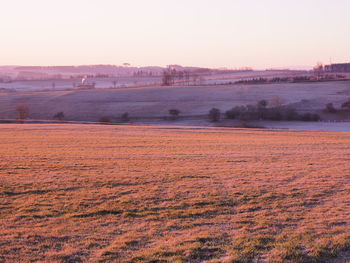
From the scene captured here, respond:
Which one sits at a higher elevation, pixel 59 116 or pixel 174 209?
pixel 174 209

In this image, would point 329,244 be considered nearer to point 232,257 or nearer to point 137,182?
point 232,257

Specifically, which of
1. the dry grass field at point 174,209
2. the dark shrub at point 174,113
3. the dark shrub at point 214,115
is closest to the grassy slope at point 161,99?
the dark shrub at point 174,113

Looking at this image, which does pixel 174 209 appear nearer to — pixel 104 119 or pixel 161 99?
pixel 104 119

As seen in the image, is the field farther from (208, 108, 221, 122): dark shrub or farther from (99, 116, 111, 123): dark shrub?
(99, 116, 111, 123): dark shrub

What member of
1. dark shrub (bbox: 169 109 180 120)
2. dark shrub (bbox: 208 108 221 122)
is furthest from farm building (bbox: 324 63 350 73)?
dark shrub (bbox: 208 108 221 122)

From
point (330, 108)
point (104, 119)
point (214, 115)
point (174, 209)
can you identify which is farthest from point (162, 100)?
point (174, 209)

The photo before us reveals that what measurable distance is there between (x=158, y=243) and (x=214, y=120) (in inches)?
2165

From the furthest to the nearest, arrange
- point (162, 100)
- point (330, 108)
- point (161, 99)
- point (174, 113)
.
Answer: point (161, 99), point (162, 100), point (330, 108), point (174, 113)

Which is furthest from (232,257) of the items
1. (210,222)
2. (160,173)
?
(160,173)

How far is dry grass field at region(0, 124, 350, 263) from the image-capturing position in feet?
25.4

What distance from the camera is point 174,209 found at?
10.3m

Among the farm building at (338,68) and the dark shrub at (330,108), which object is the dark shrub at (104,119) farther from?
the farm building at (338,68)

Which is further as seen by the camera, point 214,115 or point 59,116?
point 59,116

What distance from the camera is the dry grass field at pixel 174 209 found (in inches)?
305
